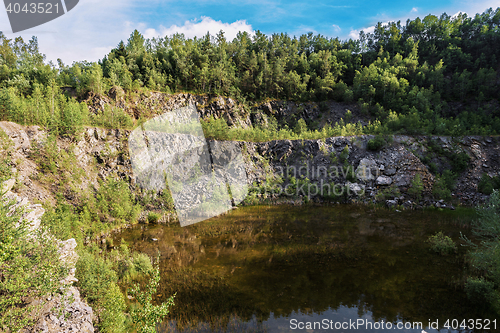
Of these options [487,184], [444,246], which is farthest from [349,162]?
[444,246]

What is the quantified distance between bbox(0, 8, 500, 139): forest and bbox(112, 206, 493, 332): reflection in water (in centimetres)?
1891

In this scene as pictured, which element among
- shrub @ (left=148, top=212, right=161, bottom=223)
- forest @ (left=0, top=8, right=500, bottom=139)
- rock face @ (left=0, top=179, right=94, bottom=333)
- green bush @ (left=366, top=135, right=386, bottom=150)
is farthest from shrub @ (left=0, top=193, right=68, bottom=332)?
green bush @ (left=366, top=135, right=386, bottom=150)

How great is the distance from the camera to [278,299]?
11047 millimetres

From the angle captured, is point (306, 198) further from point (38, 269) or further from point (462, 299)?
point (38, 269)

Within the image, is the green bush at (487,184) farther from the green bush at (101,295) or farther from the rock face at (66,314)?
the rock face at (66,314)

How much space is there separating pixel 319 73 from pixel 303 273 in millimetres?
51780

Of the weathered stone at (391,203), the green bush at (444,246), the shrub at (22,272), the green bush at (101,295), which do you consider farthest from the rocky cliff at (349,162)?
the shrub at (22,272)

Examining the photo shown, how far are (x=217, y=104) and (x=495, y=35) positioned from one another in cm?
6288

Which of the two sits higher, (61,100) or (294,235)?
(61,100)

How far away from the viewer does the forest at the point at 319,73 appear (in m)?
30.6

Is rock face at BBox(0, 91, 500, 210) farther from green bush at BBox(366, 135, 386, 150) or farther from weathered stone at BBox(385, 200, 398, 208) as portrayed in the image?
green bush at BBox(366, 135, 386, 150)

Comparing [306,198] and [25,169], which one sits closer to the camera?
[25,169]

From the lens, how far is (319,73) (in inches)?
2147

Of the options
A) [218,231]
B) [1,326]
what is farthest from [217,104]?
[1,326]
